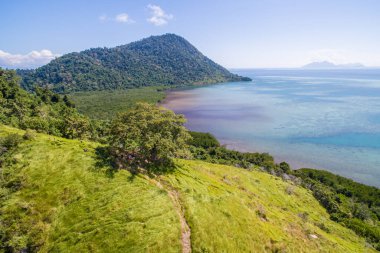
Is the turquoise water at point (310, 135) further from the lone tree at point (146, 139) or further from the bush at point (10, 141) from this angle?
the bush at point (10, 141)

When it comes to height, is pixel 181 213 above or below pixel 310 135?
above

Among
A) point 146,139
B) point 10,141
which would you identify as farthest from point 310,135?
point 10,141

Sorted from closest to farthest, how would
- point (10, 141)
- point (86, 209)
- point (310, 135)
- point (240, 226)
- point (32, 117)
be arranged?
point (86, 209) → point (240, 226) → point (10, 141) → point (32, 117) → point (310, 135)

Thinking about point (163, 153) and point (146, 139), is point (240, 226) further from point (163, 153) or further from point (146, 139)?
point (146, 139)

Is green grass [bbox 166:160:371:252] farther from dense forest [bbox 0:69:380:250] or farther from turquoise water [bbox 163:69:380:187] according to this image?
turquoise water [bbox 163:69:380:187]

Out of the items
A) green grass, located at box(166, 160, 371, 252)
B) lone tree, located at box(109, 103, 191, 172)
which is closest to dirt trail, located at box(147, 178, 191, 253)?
green grass, located at box(166, 160, 371, 252)

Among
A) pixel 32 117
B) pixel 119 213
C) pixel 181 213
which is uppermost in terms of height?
pixel 32 117

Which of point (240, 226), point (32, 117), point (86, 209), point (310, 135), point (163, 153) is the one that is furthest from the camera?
point (310, 135)
